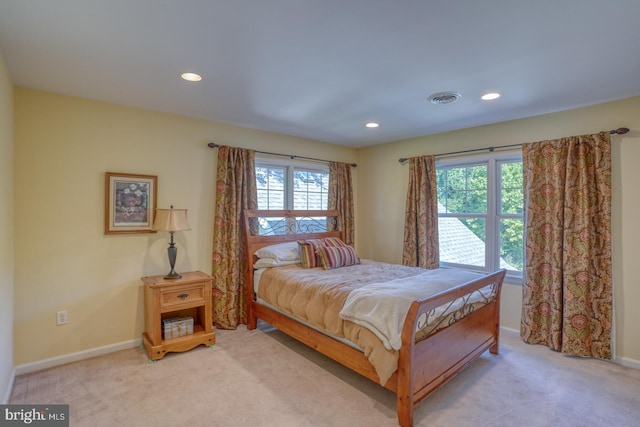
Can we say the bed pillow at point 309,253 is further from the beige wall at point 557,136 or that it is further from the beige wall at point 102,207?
the beige wall at point 557,136

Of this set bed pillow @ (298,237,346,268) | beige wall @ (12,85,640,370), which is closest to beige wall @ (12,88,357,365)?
beige wall @ (12,85,640,370)

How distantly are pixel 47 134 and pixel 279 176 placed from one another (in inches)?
95.3

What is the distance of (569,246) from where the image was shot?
120 inches

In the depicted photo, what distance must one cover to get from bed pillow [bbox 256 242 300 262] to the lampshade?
0.97 metres

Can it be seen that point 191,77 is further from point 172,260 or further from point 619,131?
point 619,131

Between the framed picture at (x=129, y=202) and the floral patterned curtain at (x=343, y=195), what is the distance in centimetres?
243

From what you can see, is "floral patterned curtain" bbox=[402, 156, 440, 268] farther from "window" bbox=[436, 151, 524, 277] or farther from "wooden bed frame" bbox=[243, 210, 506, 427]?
"wooden bed frame" bbox=[243, 210, 506, 427]

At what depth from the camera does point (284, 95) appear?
9.36ft

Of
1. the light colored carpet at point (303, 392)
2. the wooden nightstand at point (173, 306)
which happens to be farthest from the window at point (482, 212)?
the wooden nightstand at point (173, 306)

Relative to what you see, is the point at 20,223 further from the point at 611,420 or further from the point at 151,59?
the point at 611,420

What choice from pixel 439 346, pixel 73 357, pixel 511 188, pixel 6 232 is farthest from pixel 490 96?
pixel 73 357

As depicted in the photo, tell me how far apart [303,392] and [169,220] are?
1924 millimetres

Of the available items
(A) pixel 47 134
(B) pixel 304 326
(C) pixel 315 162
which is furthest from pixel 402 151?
(A) pixel 47 134

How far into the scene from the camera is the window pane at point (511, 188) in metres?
3.59
